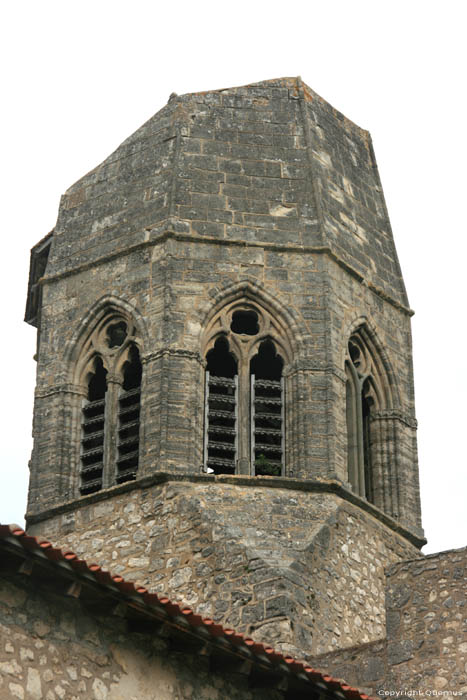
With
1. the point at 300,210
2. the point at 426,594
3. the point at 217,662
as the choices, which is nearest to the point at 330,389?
the point at 300,210

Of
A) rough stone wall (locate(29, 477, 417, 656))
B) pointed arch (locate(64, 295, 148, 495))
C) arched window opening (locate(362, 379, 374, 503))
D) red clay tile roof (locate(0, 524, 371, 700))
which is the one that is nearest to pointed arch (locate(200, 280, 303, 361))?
pointed arch (locate(64, 295, 148, 495))

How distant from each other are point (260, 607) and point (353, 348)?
4736 mm

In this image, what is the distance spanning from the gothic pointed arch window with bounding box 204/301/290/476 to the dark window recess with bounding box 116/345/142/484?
892 millimetres

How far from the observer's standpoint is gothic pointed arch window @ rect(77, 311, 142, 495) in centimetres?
2055

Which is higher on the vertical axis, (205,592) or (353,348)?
(353,348)

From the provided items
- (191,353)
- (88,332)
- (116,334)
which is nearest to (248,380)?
(191,353)

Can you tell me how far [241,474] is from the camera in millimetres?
19938

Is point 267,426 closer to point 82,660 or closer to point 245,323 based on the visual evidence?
point 245,323

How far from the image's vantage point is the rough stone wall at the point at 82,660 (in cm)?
1190

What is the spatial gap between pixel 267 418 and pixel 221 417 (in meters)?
0.58

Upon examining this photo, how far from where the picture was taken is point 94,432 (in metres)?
21.1

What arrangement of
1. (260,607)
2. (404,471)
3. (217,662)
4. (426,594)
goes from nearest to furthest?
(217,662) < (426,594) < (260,607) < (404,471)

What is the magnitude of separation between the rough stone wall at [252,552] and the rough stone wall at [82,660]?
4.61 metres

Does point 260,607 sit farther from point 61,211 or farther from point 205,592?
point 61,211
